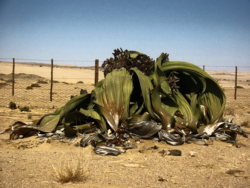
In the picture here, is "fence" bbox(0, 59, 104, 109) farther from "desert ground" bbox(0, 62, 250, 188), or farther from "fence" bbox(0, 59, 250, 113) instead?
"desert ground" bbox(0, 62, 250, 188)

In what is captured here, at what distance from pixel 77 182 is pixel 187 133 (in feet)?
9.27

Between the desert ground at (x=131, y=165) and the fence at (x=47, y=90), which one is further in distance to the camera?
the fence at (x=47, y=90)

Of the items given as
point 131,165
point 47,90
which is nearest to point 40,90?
point 47,90

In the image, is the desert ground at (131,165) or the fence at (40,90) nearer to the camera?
the desert ground at (131,165)

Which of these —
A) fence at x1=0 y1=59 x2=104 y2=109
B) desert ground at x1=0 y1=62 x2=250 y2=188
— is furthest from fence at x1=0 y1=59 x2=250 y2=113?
desert ground at x1=0 y1=62 x2=250 y2=188

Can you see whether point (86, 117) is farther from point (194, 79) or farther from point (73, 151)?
point (194, 79)

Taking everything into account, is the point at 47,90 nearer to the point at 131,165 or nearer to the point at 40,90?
the point at 40,90

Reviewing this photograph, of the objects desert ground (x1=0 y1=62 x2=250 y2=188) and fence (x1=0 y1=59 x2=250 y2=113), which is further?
fence (x1=0 y1=59 x2=250 y2=113)

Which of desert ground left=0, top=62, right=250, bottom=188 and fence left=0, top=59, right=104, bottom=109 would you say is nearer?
desert ground left=0, top=62, right=250, bottom=188

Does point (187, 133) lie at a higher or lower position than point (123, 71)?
lower

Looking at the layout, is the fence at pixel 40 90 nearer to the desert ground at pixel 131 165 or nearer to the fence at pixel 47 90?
the fence at pixel 47 90

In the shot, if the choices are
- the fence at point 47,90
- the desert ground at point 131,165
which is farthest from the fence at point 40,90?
the desert ground at point 131,165

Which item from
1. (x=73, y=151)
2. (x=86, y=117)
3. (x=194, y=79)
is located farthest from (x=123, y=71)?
(x=73, y=151)

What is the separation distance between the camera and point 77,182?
129 inches
